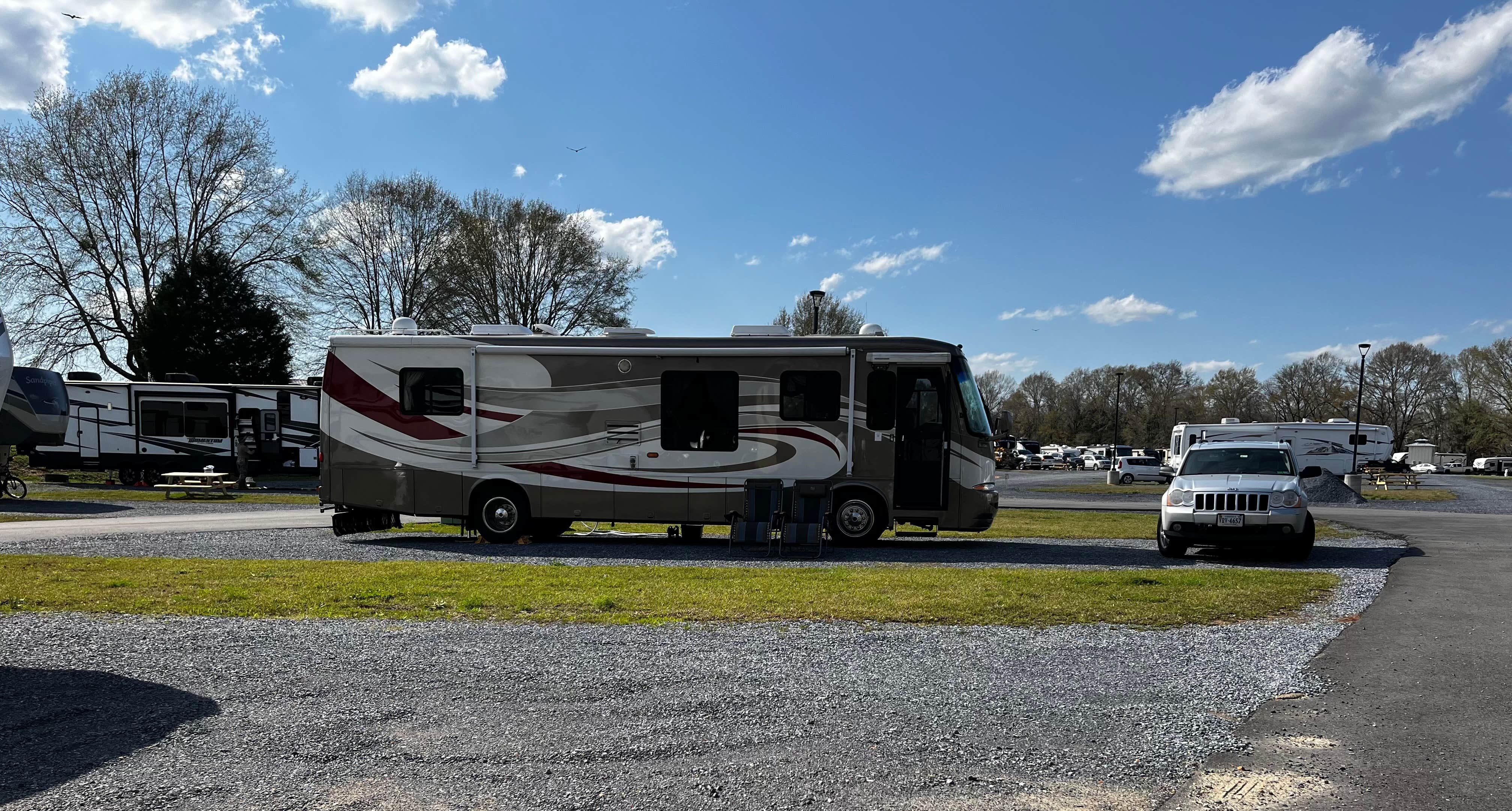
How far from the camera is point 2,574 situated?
30.3 ft

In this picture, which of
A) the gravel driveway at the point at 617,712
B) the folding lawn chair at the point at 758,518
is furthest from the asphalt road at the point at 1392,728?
the folding lawn chair at the point at 758,518

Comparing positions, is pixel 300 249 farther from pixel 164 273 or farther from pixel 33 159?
pixel 33 159

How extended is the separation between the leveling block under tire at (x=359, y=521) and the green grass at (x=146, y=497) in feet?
28.0

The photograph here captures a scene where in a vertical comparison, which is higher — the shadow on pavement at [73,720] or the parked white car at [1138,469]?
the shadow on pavement at [73,720]

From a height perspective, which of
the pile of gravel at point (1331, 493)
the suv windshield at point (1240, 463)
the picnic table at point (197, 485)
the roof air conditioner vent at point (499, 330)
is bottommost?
the pile of gravel at point (1331, 493)

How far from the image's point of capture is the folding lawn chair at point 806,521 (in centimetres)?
1237

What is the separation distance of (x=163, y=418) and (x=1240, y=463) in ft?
97.4

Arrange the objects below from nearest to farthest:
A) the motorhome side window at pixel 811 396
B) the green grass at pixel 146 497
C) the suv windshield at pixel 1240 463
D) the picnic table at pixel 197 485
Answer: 1. the suv windshield at pixel 1240 463
2. the motorhome side window at pixel 811 396
3. the green grass at pixel 146 497
4. the picnic table at pixel 197 485

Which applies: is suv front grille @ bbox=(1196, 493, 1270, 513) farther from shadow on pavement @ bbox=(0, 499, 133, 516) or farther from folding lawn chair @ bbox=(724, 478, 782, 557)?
shadow on pavement @ bbox=(0, 499, 133, 516)

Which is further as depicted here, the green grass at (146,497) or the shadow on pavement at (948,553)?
the green grass at (146,497)

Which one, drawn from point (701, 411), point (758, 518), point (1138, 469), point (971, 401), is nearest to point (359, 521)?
point (701, 411)

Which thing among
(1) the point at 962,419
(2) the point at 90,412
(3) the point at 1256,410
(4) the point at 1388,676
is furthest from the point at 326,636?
(3) the point at 1256,410

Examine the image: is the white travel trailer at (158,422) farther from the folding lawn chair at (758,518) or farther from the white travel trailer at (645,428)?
the folding lawn chair at (758,518)

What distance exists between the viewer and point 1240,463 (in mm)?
12711
